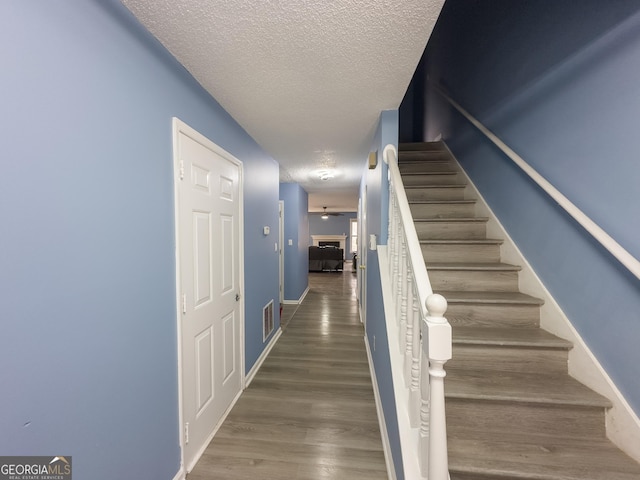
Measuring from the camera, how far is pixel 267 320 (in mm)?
3041

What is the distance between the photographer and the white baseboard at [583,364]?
104 centimetres

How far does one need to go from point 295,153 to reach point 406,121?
3.30 m

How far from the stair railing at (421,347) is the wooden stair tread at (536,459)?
236 mm

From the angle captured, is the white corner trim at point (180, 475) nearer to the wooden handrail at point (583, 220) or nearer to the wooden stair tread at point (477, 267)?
the wooden stair tread at point (477, 267)

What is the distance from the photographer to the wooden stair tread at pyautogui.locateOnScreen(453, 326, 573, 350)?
134 cm

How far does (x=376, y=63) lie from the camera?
135cm

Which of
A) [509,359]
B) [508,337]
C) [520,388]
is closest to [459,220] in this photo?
[508,337]

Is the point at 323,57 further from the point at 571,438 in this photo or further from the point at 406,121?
the point at 406,121

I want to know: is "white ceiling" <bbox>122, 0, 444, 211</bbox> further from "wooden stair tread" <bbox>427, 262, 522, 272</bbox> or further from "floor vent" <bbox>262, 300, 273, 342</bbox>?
"floor vent" <bbox>262, 300, 273, 342</bbox>

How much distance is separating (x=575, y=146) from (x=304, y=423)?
2.48 metres

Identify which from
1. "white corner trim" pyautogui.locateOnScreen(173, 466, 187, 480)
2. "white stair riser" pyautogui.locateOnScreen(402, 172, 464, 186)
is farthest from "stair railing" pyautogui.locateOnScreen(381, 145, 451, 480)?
"white corner trim" pyautogui.locateOnScreen(173, 466, 187, 480)

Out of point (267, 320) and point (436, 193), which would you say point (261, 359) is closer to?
point (267, 320)

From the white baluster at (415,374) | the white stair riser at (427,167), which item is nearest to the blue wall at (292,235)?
the white stair riser at (427,167)

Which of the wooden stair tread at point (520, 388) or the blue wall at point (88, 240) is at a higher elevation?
the blue wall at point (88, 240)
